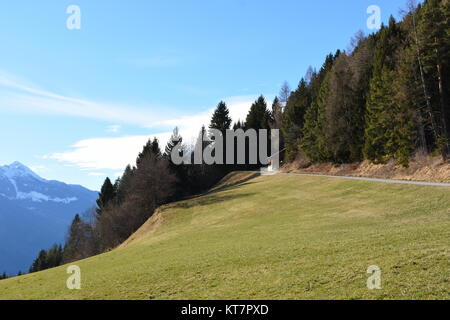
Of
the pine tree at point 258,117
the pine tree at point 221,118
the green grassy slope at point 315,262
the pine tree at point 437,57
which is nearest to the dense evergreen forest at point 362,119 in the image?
the pine tree at point 437,57

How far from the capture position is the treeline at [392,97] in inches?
1473

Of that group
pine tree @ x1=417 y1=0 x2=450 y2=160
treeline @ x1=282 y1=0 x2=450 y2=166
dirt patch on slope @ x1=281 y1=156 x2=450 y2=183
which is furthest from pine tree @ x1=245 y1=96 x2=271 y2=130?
pine tree @ x1=417 y1=0 x2=450 y2=160

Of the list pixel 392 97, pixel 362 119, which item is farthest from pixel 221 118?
pixel 392 97

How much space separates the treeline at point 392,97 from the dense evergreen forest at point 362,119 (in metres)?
0.13

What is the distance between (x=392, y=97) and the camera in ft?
134

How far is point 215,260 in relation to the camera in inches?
622

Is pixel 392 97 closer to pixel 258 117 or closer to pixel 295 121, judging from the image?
pixel 295 121

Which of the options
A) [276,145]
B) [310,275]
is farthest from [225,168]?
[310,275]

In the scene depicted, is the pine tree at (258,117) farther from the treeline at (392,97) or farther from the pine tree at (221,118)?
the treeline at (392,97)

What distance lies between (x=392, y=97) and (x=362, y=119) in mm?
12070

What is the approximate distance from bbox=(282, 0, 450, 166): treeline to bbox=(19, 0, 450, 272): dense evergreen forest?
0.13 metres

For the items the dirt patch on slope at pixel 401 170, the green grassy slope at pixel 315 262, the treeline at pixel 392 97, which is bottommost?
the green grassy slope at pixel 315 262
